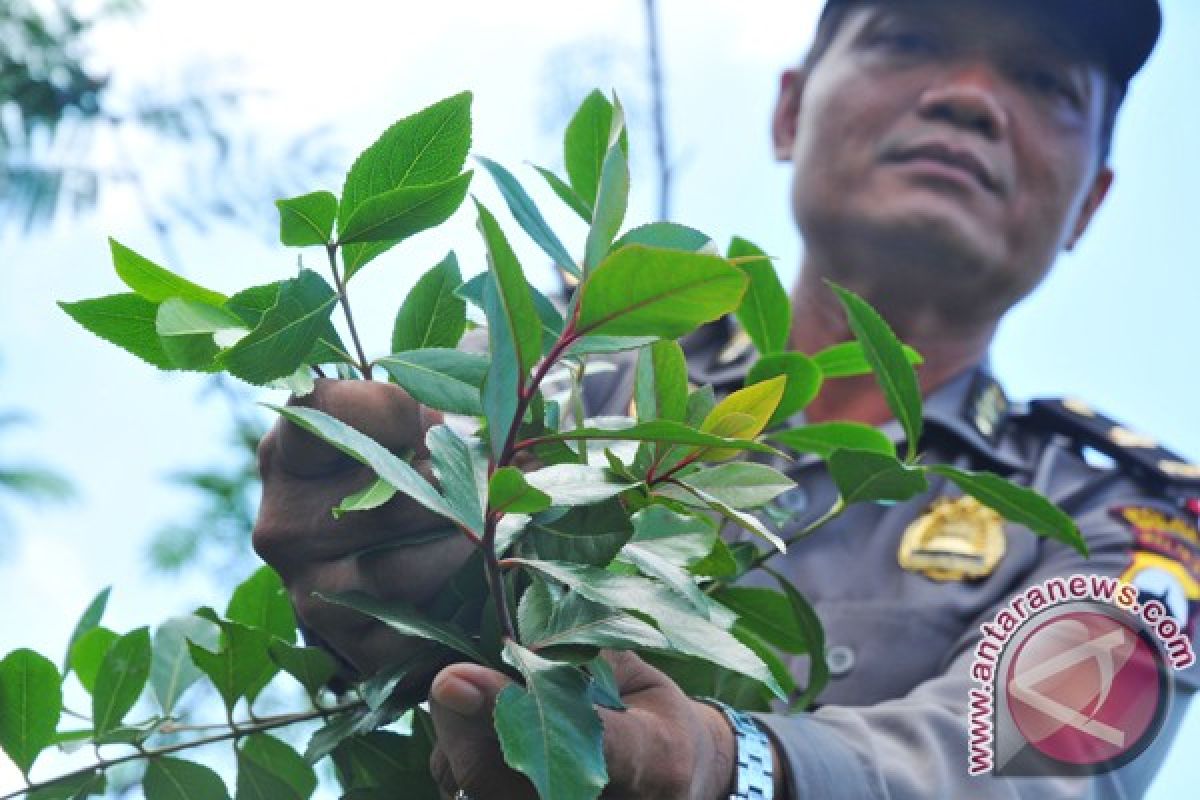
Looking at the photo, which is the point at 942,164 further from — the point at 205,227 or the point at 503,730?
the point at 503,730

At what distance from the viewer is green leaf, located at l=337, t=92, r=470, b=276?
633 mm

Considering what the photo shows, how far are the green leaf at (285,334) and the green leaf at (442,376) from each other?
4cm

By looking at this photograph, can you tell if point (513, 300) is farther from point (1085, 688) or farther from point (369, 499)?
point (1085, 688)

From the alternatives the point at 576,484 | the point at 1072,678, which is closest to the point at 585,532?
the point at 576,484

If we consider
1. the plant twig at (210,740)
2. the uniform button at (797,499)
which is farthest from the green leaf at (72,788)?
the uniform button at (797,499)

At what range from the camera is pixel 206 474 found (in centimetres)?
142

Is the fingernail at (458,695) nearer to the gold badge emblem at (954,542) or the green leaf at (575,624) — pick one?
the green leaf at (575,624)

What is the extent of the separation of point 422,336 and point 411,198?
0.09 meters

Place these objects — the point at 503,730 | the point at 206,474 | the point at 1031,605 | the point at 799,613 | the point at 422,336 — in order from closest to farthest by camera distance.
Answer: the point at 503,730 < the point at 422,336 < the point at 799,613 < the point at 1031,605 < the point at 206,474

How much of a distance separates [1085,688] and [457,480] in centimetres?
65

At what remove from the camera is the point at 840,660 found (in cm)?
122

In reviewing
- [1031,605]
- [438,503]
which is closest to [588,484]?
[438,503]

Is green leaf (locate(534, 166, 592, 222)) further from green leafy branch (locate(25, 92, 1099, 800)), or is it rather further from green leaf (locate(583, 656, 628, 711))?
green leaf (locate(583, 656, 628, 711))

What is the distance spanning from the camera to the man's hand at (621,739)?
57 cm
